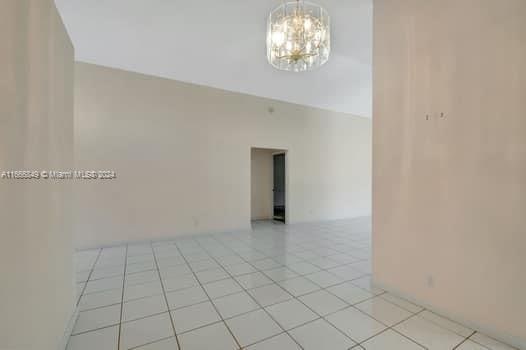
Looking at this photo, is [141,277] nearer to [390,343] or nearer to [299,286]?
[299,286]

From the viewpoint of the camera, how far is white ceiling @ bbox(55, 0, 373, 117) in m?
2.76

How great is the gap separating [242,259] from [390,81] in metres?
3.00

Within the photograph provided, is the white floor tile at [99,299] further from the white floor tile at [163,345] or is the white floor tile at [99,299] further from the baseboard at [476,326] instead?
the baseboard at [476,326]

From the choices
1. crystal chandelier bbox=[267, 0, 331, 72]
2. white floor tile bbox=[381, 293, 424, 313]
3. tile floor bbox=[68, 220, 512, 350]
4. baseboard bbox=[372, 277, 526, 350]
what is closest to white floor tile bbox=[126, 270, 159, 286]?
tile floor bbox=[68, 220, 512, 350]

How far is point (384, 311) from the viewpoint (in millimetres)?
2076

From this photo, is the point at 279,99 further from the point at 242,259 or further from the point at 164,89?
the point at 242,259

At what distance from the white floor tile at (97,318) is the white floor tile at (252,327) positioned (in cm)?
102

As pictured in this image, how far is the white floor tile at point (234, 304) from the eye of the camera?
2035mm

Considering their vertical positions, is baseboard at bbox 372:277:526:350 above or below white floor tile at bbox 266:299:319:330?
above

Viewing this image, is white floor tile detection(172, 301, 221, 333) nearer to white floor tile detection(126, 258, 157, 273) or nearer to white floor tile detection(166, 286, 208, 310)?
white floor tile detection(166, 286, 208, 310)

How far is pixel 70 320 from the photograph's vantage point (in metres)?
1.79

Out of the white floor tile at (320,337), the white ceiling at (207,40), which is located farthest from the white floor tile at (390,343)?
the white ceiling at (207,40)

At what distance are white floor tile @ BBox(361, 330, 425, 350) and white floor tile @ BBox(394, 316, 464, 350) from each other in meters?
0.08

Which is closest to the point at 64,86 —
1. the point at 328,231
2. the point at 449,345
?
the point at 449,345
